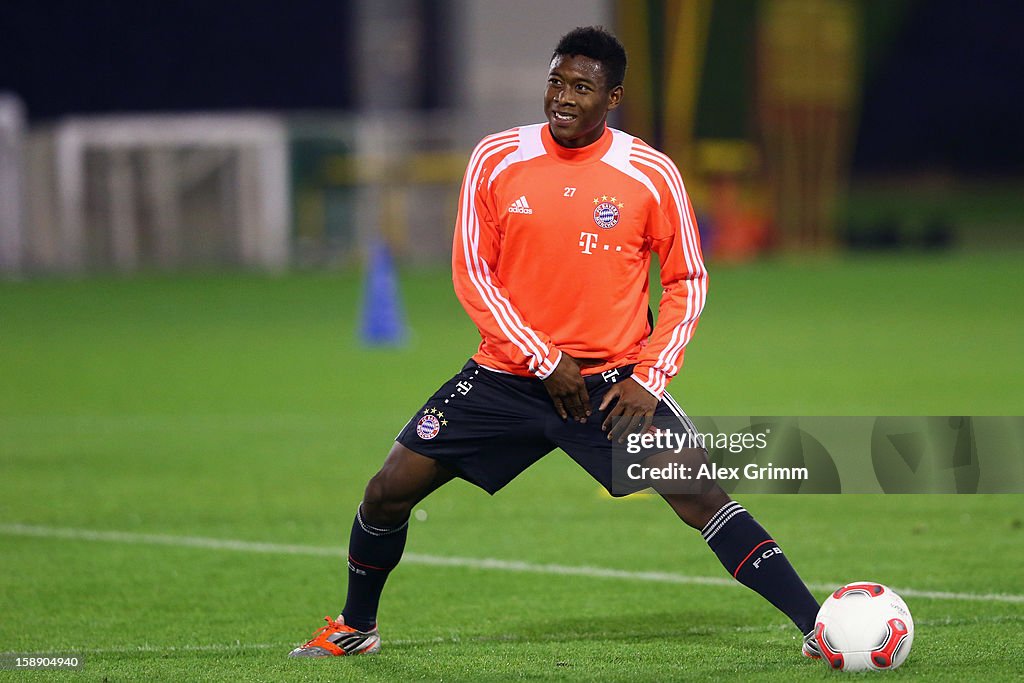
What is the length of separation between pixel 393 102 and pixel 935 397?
2920cm

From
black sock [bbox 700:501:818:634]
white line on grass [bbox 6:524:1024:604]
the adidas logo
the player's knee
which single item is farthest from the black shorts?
white line on grass [bbox 6:524:1024:604]

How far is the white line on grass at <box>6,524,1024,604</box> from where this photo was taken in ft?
21.7

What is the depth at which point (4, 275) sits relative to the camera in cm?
3547

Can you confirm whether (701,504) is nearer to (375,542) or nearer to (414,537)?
(375,542)

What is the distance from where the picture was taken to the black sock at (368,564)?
5.59 metres

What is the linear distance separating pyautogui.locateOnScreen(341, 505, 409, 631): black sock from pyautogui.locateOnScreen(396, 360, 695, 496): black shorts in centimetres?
40

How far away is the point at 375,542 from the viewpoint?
18.4ft

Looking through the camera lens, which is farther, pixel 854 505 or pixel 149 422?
pixel 149 422

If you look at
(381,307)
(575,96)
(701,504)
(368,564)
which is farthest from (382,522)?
(381,307)

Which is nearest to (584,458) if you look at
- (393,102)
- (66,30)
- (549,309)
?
(549,309)

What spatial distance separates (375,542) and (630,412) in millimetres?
1110

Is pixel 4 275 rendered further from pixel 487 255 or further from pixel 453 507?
pixel 487 255

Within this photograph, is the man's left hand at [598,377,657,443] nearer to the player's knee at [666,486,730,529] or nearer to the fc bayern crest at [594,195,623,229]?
the player's knee at [666,486,730,529]

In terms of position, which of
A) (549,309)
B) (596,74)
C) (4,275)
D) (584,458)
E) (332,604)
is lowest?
(4,275)
